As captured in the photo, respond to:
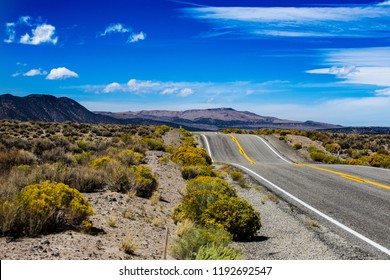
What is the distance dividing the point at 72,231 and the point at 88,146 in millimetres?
20234

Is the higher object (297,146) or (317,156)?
(297,146)

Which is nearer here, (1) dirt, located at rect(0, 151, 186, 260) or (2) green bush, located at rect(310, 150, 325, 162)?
(1) dirt, located at rect(0, 151, 186, 260)

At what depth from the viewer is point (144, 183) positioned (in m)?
12.2

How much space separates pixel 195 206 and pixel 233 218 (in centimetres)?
128

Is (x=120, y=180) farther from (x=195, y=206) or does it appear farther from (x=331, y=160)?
(x=331, y=160)

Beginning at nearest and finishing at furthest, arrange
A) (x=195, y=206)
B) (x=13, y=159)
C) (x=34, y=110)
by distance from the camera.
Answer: (x=195, y=206) < (x=13, y=159) < (x=34, y=110)

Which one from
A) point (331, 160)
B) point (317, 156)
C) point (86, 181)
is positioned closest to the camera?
point (86, 181)

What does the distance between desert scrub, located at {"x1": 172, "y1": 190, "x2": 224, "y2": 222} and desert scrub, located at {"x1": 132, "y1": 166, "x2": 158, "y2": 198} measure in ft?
8.07

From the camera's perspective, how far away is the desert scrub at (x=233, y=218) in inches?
334

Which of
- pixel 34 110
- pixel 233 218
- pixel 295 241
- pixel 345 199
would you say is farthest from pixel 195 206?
pixel 34 110

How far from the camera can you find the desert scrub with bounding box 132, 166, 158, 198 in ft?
39.5

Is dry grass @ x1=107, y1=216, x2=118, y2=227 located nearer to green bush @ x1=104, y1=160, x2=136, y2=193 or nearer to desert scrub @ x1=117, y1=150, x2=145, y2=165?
green bush @ x1=104, y1=160, x2=136, y2=193

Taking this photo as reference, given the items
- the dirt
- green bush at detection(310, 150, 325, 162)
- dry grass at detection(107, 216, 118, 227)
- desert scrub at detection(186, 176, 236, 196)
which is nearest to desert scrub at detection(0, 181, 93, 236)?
the dirt
